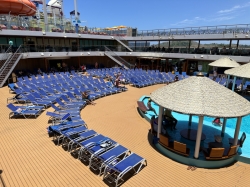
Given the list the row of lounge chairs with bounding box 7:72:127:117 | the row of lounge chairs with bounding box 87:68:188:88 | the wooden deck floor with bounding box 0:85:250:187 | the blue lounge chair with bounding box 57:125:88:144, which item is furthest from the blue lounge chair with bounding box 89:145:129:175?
the row of lounge chairs with bounding box 87:68:188:88

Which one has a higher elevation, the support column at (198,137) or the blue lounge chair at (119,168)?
the support column at (198,137)

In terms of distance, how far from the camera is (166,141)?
259 inches

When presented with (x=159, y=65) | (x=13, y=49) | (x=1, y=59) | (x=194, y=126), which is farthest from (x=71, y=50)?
(x=194, y=126)

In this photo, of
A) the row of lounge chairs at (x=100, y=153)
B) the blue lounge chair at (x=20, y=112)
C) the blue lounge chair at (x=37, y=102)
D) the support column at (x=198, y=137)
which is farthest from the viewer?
the blue lounge chair at (x=37, y=102)

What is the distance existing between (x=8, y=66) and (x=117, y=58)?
15.1 meters

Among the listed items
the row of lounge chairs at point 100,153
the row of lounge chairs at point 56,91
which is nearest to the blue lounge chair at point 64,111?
the row of lounge chairs at point 56,91

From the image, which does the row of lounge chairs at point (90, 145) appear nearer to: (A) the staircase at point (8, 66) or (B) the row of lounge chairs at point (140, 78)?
(A) the staircase at point (8, 66)

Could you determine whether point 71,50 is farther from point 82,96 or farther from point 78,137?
point 78,137

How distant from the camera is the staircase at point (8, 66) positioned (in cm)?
1625

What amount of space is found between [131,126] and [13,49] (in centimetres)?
1691

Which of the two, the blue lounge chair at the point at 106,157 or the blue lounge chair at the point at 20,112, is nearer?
the blue lounge chair at the point at 106,157

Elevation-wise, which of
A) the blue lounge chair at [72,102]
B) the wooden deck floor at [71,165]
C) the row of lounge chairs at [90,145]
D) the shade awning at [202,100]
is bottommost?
the wooden deck floor at [71,165]

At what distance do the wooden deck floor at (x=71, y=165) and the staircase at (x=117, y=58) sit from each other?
18908 millimetres

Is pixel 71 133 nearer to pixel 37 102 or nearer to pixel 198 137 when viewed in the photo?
pixel 198 137
